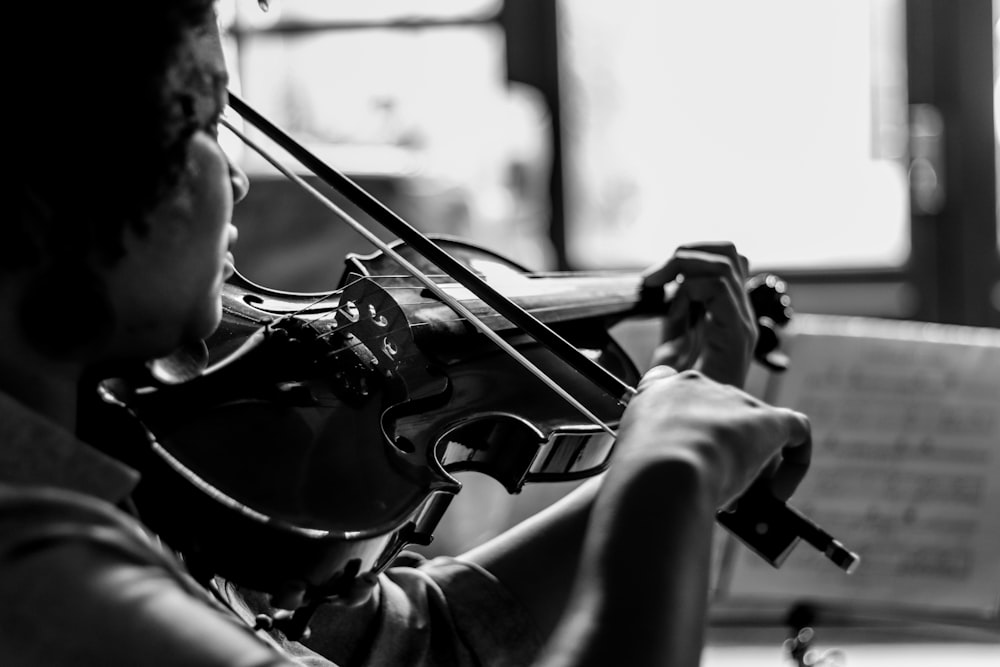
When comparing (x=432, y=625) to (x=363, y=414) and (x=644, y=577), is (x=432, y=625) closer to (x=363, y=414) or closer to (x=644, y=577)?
(x=363, y=414)

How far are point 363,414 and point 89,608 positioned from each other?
30 centimetres

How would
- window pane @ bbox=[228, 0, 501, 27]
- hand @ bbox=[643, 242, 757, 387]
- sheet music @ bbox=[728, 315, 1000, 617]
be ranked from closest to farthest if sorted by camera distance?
hand @ bbox=[643, 242, 757, 387], sheet music @ bbox=[728, 315, 1000, 617], window pane @ bbox=[228, 0, 501, 27]

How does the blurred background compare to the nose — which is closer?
the nose

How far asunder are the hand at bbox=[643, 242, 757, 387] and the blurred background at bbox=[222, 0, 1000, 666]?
1.46 metres

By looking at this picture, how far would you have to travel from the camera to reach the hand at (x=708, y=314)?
34.3 inches

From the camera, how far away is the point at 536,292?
0.91 meters

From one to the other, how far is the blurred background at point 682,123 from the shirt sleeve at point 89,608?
196 centimetres

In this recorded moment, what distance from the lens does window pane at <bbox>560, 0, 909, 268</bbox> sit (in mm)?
2502

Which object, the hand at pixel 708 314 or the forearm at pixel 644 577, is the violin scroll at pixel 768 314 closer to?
the hand at pixel 708 314

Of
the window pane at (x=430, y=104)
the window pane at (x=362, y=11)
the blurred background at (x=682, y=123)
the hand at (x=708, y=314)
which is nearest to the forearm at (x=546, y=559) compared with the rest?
the hand at (x=708, y=314)

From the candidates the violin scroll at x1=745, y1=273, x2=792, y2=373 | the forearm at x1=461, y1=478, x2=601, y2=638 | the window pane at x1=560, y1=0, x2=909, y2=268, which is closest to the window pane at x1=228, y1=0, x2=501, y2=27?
the window pane at x1=560, y1=0, x2=909, y2=268

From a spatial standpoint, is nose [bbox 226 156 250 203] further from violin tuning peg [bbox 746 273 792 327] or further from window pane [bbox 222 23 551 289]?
window pane [bbox 222 23 551 289]

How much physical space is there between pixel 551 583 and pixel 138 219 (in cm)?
41

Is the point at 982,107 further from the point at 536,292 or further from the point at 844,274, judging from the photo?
the point at 536,292
